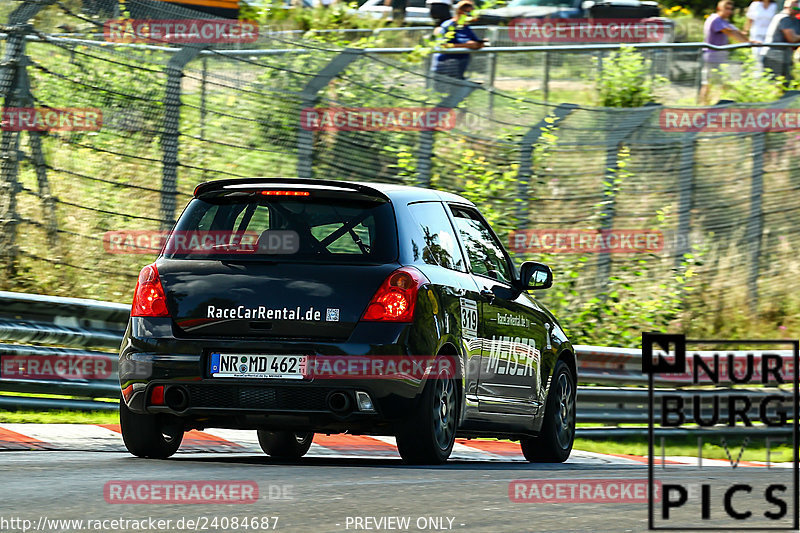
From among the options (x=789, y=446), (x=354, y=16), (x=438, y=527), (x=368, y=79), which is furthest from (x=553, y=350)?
(x=354, y=16)

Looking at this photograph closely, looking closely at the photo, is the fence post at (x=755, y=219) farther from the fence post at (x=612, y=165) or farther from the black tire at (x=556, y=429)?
the black tire at (x=556, y=429)

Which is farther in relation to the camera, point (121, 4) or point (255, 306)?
point (121, 4)

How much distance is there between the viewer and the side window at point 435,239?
28.1 ft

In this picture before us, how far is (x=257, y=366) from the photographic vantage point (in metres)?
8.01

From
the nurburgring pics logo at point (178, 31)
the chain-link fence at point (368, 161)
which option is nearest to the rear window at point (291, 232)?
the chain-link fence at point (368, 161)

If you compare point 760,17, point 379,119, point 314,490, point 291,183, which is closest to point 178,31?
point 379,119

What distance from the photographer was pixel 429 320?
823cm

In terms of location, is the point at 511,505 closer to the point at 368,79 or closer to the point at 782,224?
the point at 368,79

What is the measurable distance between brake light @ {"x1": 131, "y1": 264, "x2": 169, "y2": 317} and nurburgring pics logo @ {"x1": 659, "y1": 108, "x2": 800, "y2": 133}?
30.5ft

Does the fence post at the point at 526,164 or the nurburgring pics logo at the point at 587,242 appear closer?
the fence post at the point at 526,164

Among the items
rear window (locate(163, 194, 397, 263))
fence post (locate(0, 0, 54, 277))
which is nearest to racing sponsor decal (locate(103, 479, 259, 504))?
rear window (locate(163, 194, 397, 263))

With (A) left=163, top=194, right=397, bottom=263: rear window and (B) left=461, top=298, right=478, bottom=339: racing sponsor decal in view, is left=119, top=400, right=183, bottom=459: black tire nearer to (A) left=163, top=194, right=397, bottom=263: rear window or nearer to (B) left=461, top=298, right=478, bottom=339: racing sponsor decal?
(A) left=163, top=194, right=397, bottom=263: rear window

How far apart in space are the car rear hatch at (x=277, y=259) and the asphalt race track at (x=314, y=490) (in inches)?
29.4

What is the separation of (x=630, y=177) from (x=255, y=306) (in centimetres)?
936
